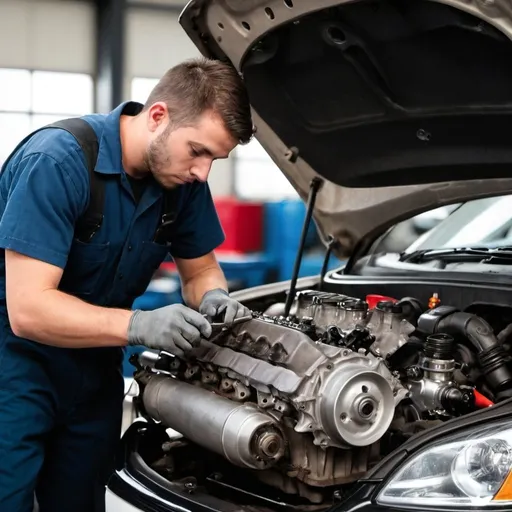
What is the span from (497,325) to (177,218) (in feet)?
3.21

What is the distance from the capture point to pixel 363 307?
205cm

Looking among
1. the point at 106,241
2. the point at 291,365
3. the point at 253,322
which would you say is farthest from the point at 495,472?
the point at 106,241

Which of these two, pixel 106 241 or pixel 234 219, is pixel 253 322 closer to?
pixel 106 241

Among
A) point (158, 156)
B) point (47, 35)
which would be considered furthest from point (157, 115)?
point (47, 35)

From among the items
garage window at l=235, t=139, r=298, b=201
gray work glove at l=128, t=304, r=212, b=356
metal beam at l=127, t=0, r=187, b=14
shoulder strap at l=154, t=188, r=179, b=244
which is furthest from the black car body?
metal beam at l=127, t=0, r=187, b=14

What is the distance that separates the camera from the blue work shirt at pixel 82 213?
176 centimetres

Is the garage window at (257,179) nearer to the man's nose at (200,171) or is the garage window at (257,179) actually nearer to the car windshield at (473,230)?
the car windshield at (473,230)

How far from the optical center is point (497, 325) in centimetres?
214

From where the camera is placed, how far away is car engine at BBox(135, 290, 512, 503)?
156 cm

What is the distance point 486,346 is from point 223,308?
68 cm

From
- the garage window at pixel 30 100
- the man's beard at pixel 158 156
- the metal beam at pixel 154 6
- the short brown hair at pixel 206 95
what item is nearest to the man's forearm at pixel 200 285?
the man's beard at pixel 158 156

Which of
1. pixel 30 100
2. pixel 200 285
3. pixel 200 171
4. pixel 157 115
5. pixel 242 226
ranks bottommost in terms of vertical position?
pixel 242 226

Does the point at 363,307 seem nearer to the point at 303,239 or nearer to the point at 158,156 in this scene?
the point at 303,239

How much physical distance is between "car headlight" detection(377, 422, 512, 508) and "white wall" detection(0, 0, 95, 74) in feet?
31.2
